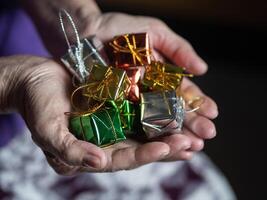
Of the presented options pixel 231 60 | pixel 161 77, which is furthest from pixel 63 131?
pixel 231 60

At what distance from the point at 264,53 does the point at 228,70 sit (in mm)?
166

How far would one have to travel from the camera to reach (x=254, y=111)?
1.71m

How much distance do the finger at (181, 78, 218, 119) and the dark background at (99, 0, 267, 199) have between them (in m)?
0.62

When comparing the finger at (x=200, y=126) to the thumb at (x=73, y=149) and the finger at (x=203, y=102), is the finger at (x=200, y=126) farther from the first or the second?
the thumb at (x=73, y=149)

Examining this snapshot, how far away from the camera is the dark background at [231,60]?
160 centimetres

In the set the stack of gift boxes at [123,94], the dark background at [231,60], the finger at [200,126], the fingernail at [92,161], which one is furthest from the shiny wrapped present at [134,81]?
the dark background at [231,60]

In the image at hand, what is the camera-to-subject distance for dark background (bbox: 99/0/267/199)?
5.26 feet

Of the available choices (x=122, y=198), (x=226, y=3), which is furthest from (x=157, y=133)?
(x=226, y=3)

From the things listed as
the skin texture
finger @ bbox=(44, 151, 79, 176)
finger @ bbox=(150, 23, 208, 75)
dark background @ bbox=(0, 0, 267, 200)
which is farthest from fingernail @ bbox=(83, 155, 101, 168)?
dark background @ bbox=(0, 0, 267, 200)

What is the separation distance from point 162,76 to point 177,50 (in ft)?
0.42

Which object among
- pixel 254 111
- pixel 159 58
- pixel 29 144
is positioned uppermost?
pixel 159 58

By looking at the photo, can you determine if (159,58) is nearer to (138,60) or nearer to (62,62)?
(138,60)

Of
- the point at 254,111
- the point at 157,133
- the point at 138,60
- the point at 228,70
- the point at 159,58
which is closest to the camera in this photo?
the point at 157,133

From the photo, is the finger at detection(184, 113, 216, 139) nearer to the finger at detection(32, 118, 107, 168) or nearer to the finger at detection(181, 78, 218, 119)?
the finger at detection(181, 78, 218, 119)
